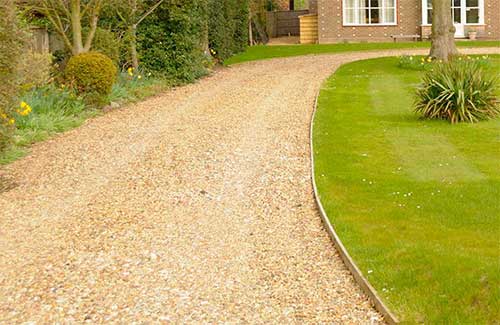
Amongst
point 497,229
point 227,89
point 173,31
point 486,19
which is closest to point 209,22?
point 173,31

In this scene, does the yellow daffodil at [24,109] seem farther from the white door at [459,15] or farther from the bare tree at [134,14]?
the white door at [459,15]

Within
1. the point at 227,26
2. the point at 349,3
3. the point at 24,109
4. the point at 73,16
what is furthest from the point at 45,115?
the point at 349,3

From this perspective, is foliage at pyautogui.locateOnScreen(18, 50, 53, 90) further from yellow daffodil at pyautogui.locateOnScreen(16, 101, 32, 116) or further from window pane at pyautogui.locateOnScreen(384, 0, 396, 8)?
window pane at pyautogui.locateOnScreen(384, 0, 396, 8)

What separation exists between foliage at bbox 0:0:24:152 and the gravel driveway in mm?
1084

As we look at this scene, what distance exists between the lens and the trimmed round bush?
19578 mm

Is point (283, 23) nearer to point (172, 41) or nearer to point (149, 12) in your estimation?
point (172, 41)

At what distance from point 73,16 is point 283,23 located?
33.7 metres

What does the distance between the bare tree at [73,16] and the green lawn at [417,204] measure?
675 cm

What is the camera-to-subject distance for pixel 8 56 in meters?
11.9

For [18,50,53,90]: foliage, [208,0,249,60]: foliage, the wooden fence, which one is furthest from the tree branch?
the wooden fence

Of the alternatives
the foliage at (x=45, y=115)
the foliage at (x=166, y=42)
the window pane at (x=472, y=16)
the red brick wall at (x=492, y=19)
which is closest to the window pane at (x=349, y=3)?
the window pane at (x=472, y=16)

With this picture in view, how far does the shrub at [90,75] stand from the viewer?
64.2ft

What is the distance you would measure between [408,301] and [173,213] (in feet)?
13.5

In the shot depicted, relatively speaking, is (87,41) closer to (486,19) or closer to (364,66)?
(364,66)
